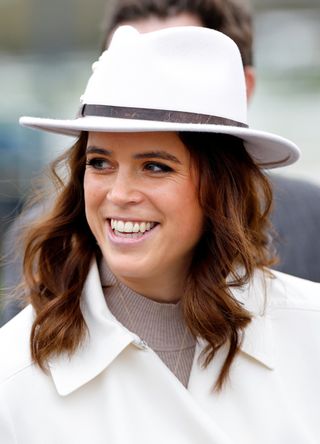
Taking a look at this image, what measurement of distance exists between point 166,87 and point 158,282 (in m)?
0.53

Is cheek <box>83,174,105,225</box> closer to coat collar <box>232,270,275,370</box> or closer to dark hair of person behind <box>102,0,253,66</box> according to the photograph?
coat collar <box>232,270,275,370</box>

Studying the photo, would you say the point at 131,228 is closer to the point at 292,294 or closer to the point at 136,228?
the point at 136,228

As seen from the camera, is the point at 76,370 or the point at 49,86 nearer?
the point at 76,370

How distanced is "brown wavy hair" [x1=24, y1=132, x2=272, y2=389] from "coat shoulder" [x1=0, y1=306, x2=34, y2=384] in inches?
1.2

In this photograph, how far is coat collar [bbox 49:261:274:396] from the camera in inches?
88.3

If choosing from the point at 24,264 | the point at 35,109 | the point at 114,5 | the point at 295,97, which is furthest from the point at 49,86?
the point at 24,264

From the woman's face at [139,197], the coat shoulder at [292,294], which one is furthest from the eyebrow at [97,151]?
the coat shoulder at [292,294]

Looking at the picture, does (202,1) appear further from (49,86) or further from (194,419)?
(49,86)

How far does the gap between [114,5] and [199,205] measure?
169 cm

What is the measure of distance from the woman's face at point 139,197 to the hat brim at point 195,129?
0.26 feet

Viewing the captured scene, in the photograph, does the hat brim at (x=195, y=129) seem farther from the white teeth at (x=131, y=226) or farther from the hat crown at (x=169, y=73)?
the white teeth at (x=131, y=226)

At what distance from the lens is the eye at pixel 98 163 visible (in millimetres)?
2291

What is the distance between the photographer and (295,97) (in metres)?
8.35

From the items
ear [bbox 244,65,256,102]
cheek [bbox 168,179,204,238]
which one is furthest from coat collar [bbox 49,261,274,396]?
ear [bbox 244,65,256,102]
